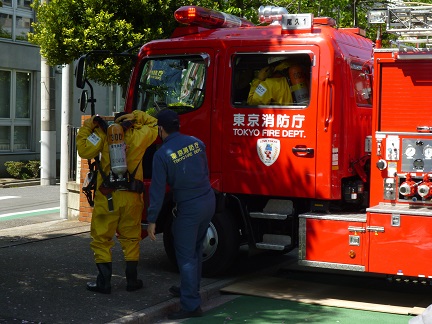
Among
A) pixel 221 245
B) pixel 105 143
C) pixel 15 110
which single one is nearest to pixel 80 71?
pixel 105 143

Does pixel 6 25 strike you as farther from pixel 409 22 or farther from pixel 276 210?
pixel 409 22

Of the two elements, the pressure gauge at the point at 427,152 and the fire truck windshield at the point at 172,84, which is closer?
the pressure gauge at the point at 427,152

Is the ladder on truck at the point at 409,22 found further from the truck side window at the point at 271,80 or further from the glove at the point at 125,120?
the glove at the point at 125,120

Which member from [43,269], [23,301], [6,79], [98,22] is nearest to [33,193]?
[6,79]

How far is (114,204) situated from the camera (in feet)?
24.3

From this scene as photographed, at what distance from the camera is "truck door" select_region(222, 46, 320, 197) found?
7.89 meters

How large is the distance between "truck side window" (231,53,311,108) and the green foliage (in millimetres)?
A: 14949

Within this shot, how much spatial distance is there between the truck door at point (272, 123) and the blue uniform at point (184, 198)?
124 cm

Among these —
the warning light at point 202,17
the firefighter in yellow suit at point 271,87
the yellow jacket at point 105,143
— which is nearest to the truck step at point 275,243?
the firefighter in yellow suit at point 271,87

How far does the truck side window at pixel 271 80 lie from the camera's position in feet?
26.3

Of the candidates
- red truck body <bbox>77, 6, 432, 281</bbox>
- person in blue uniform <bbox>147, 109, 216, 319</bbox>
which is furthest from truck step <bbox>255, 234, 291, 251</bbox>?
person in blue uniform <bbox>147, 109, 216, 319</bbox>

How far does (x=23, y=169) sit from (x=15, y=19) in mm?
4988

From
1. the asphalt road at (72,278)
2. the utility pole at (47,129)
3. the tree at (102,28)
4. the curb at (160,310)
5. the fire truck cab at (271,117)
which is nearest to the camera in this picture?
the curb at (160,310)

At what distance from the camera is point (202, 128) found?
8.44 meters
